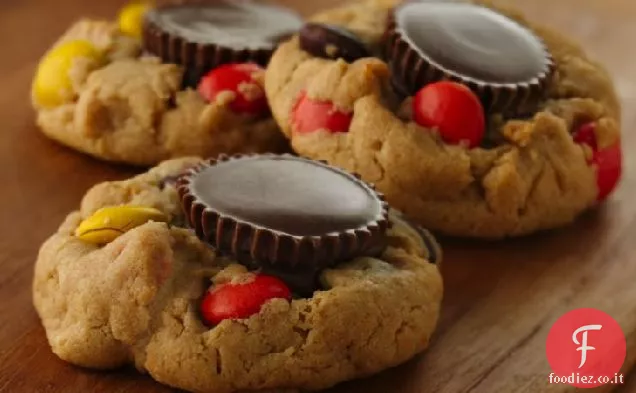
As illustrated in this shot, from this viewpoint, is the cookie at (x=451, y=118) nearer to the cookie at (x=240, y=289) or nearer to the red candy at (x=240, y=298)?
the cookie at (x=240, y=289)

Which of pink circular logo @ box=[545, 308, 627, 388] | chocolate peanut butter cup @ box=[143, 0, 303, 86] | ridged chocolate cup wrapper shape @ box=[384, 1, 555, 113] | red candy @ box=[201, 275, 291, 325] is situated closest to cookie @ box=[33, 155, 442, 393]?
red candy @ box=[201, 275, 291, 325]

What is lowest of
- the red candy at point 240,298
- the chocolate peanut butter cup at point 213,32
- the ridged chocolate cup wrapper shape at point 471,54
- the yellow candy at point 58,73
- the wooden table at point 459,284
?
the wooden table at point 459,284

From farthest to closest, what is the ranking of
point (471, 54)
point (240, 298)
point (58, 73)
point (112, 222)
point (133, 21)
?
point (133, 21) → point (58, 73) → point (471, 54) → point (112, 222) → point (240, 298)

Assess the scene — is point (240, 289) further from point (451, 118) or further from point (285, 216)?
point (451, 118)

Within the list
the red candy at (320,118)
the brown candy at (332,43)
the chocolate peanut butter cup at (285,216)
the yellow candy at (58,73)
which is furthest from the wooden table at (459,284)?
the brown candy at (332,43)

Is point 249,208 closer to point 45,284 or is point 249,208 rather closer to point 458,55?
point 45,284

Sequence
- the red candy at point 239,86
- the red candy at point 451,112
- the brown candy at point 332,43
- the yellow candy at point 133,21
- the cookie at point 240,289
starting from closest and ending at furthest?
the cookie at point 240,289
the red candy at point 451,112
the brown candy at point 332,43
the red candy at point 239,86
the yellow candy at point 133,21

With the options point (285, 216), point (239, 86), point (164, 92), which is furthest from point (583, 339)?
point (164, 92)
